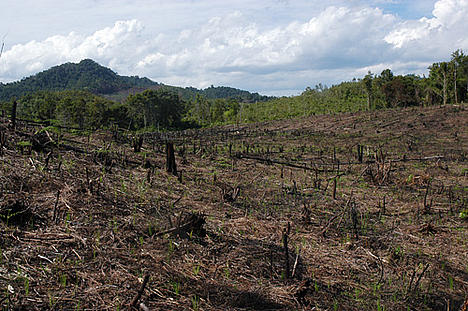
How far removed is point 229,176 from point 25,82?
13324 centimetres

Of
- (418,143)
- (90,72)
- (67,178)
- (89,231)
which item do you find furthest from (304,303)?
(90,72)

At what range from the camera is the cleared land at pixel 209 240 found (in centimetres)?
268

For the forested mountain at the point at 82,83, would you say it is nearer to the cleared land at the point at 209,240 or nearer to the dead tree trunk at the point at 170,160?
the dead tree trunk at the point at 170,160

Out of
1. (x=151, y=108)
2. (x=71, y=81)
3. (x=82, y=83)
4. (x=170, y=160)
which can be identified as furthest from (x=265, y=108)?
(x=71, y=81)

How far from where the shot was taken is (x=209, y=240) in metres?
3.65

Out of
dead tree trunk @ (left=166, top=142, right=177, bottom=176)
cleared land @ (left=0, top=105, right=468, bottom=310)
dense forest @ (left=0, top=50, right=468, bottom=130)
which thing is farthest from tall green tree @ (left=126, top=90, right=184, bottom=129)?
cleared land @ (left=0, top=105, right=468, bottom=310)

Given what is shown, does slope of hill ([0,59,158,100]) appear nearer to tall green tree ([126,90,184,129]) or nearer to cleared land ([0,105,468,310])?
tall green tree ([126,90,184,129])

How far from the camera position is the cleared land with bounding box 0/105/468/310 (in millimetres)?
2676

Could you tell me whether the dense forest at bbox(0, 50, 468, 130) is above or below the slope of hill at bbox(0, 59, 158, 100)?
below

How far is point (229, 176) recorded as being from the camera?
719cm

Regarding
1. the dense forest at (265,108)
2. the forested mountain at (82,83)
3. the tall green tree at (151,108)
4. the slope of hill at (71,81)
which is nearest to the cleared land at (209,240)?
the dense forest at (265,108)

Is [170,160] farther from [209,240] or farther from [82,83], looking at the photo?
[82,83]

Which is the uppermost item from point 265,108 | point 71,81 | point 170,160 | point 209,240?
point 71,81

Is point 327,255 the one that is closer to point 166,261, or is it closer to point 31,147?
point 166,261
